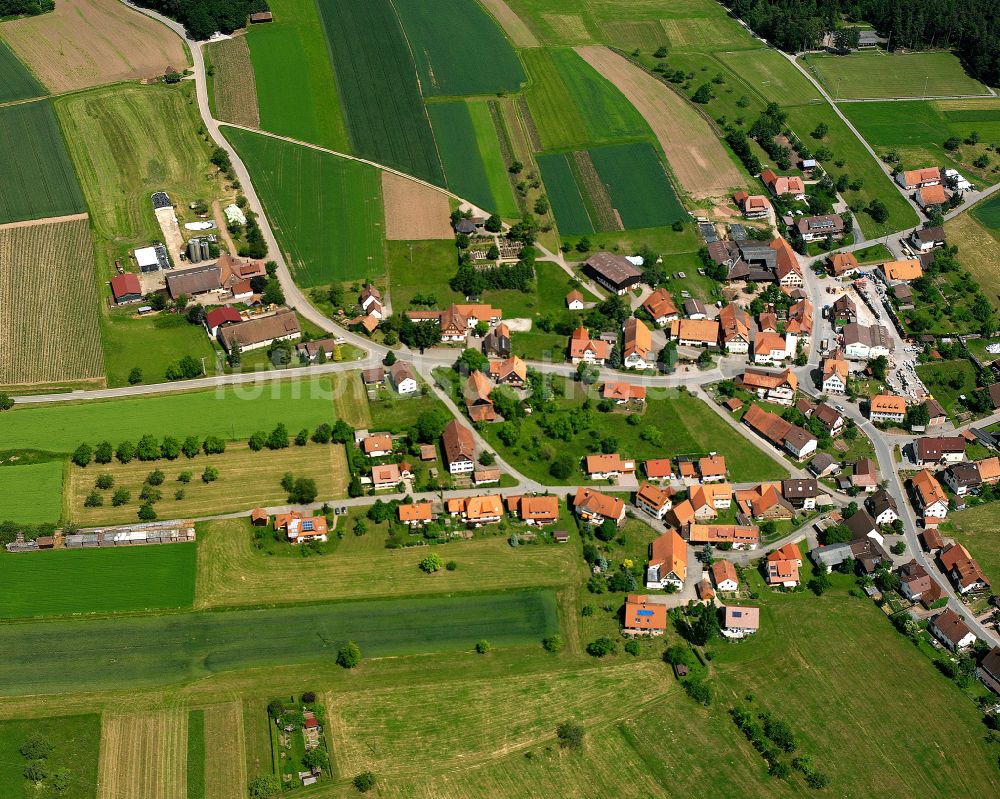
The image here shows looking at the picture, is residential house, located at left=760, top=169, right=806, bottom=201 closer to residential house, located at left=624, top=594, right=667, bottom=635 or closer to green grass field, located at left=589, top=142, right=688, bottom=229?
green grass field, located at left=589, top=142, right=688, bottom=229

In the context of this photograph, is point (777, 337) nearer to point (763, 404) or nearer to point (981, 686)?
point (763, 404)

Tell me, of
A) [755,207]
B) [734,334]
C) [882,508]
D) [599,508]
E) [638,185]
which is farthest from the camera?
[638,185]

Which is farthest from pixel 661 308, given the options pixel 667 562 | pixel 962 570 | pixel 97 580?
pixel 97 580

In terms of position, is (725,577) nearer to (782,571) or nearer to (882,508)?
(782,571)

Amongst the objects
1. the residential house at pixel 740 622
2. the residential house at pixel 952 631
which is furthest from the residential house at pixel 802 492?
the residential house at pixel 952 631

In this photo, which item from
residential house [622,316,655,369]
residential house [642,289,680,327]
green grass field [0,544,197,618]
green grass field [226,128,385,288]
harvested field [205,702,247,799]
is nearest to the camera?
harvested field [205,702,247,799]

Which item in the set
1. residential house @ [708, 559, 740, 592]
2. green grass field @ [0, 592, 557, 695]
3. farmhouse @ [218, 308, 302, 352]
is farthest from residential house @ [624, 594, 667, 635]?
farmhouse @ [218, 308, 302, 352]
